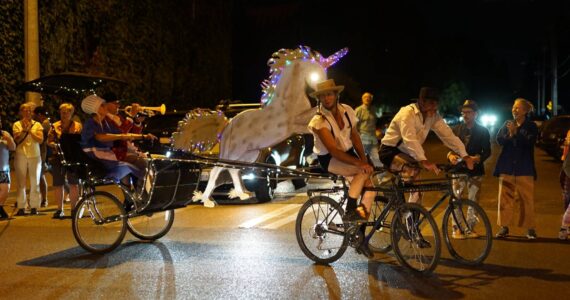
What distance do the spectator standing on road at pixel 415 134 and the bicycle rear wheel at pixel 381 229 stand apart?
43cm

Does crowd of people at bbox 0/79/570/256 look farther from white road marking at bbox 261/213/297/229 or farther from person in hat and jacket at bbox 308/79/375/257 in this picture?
white road marking at bbox 261/213/297/229

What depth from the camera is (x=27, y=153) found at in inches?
448

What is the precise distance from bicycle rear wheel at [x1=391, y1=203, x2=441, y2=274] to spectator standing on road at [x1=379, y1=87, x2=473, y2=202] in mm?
584

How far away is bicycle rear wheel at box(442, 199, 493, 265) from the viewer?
7168 mm

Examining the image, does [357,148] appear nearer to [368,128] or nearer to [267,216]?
[267,216]

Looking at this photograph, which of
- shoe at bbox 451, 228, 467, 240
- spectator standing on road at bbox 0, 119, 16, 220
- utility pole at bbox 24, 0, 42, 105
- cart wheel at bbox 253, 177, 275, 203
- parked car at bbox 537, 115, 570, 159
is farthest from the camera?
parked car at bbox 537, 115, 570, 159

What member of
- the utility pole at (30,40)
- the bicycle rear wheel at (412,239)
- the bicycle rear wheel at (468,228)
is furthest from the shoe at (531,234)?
the utility pole at (30,40)

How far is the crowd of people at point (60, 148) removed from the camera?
8.28 metres

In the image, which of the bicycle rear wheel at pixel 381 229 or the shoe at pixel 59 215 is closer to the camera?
the bicycle rear wheel at pixel 381 229

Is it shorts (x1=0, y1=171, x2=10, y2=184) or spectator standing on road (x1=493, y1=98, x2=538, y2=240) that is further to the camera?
shorts (x1=0, y1=171, x2=10, y2=184)

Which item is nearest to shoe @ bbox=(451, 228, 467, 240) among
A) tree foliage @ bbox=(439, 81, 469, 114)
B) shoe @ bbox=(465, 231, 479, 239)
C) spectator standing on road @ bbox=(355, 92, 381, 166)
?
shoe @ bbox=(465, 231, 479, 239)

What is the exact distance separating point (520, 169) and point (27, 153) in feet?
26.0

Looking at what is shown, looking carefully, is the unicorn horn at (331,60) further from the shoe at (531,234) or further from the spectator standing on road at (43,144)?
the spectator standing on road at (43,144)

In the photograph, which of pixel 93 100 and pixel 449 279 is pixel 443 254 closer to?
pixel 449 279
